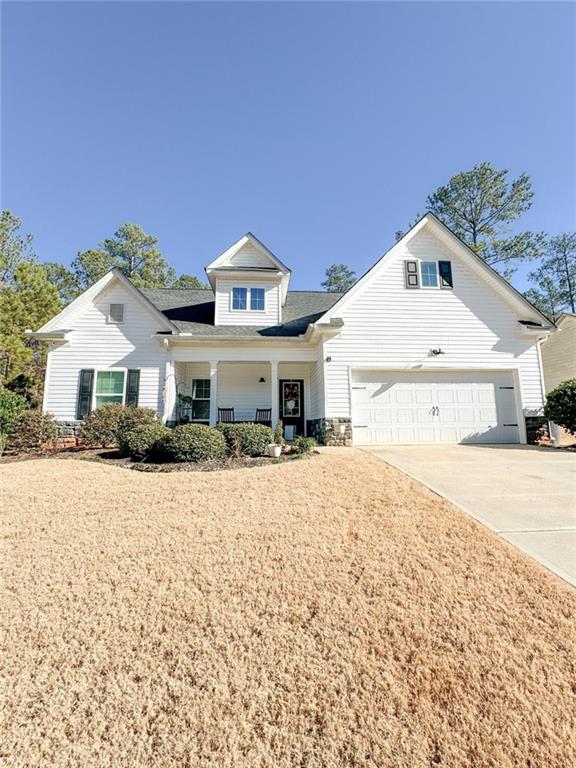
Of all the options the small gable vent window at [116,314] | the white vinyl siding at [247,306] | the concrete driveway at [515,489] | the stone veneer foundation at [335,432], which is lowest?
the concrete driveway at [515,489]

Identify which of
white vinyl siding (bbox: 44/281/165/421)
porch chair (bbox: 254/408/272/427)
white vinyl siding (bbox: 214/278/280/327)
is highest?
white vinyl siding (bbox: 214/278/280/327)

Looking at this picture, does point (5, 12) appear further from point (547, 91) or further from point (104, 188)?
point (547, 91)

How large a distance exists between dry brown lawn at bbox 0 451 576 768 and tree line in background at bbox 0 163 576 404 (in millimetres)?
12730

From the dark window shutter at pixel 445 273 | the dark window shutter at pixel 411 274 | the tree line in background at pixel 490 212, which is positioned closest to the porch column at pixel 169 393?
the dark window shutter at pixel 411 274

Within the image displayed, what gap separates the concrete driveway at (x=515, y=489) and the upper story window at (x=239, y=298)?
787cm

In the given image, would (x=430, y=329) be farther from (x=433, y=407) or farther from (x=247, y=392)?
(x=247, y=392)

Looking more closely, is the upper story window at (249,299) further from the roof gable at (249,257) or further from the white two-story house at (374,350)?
the roof gable at (249,257)

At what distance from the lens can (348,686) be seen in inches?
79.6

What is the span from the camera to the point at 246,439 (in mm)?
8648

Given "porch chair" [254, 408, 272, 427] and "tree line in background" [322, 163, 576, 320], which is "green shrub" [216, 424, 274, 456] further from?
"tree line in background" [322, 163, 576, 320]

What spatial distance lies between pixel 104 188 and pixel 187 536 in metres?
18.6

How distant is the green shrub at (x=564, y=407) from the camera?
1042cm

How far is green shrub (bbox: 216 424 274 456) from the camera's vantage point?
28.1 ft

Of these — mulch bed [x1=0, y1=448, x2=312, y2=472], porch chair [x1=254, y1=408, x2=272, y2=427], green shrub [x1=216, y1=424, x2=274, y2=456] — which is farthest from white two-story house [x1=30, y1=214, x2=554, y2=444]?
green shrub [x1=216, y1=424, x2=274, y2=456]
